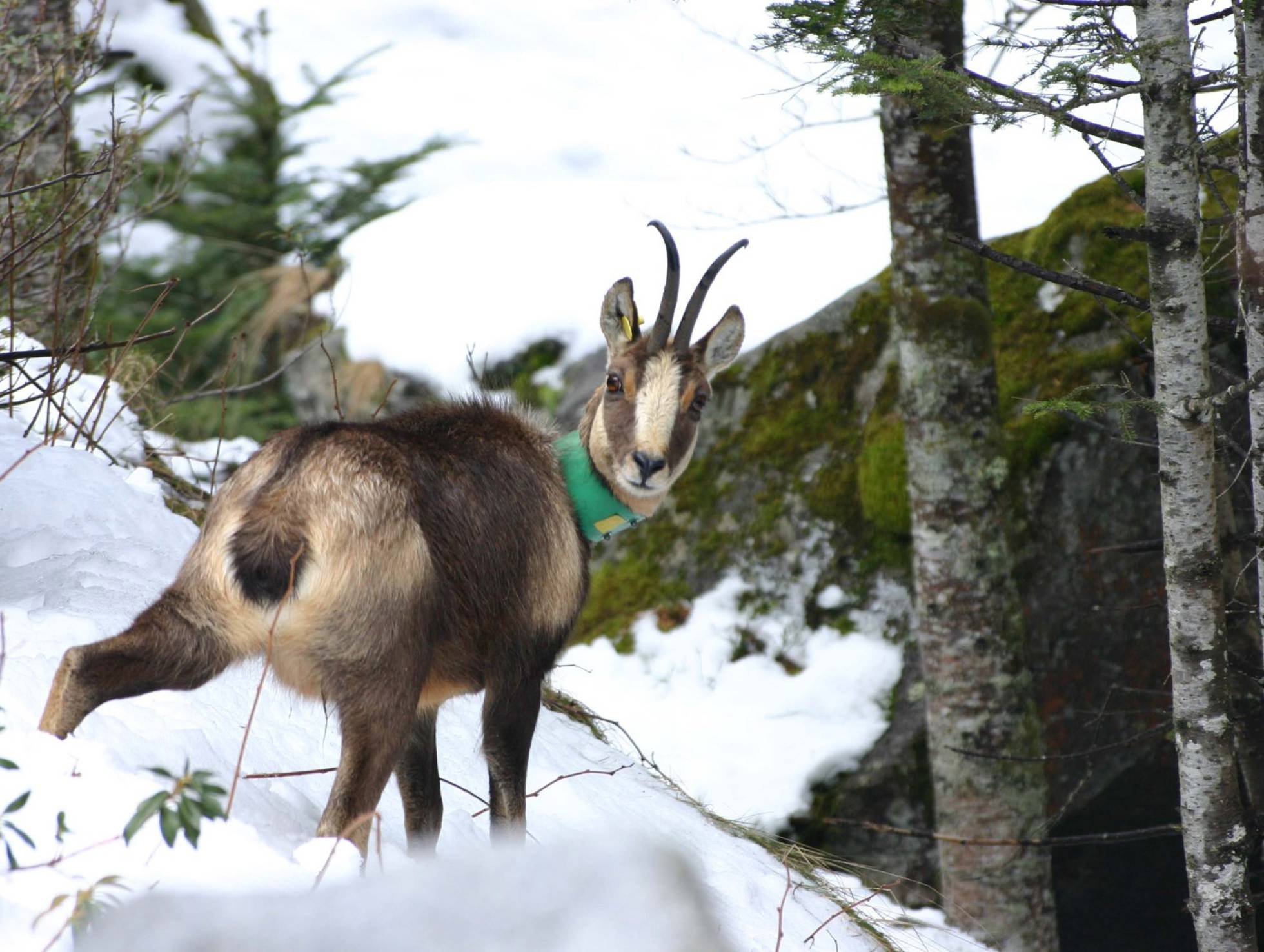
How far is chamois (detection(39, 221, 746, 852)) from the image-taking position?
281cm

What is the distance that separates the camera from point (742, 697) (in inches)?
267

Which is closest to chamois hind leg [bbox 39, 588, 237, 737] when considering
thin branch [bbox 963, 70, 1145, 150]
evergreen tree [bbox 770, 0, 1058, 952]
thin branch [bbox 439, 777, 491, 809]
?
thin branch [bbox 439, 777, 491, 809]

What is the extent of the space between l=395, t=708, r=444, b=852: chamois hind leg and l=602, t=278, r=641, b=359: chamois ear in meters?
1.46

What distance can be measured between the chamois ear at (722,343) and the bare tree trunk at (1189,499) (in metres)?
1.39

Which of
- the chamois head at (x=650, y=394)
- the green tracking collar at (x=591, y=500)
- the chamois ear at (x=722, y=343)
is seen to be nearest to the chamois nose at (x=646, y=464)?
the chamois head at (x=650, y=394)

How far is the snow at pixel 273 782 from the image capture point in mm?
1531

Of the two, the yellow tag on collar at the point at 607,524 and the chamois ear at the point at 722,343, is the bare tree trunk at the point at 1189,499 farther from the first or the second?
the yellow tag on collar at the point at 607,524

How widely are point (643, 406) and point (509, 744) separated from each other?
1166 millimetres

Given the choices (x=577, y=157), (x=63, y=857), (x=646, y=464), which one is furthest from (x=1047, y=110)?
(x=577, y=157)

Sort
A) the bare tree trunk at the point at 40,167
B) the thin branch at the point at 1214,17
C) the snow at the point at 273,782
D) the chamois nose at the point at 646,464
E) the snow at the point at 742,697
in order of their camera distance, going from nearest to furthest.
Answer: the snow at the point at 273,782
the chamois nose at the point at 646,464
the thin branch at the point at 1214,17
the bare tree trunk at the point at 40,167
the snow at the point at 742,697

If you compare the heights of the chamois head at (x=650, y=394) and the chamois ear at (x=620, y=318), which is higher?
the chamois ear at (x=620, y=318)

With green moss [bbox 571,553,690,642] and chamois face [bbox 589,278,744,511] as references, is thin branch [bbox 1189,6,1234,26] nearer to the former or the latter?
chamois face [bbox 589,278,744,511]

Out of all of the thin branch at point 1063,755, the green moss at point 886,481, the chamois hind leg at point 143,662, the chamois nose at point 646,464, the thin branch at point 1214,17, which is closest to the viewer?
the chamois hind leg at point 143,662

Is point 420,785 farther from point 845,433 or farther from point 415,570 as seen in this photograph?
point 845,433
